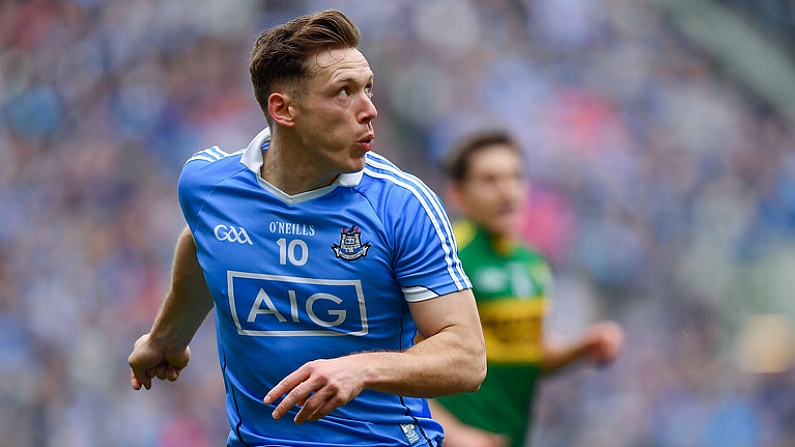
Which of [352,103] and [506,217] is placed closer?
[352,103]

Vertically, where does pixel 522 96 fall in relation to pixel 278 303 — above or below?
above

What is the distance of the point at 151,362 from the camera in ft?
13.3

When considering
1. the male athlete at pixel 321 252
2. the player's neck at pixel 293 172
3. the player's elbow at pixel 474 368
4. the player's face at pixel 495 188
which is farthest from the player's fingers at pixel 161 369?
the player's face at pixel 495 188

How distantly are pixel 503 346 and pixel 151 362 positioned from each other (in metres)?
2.70

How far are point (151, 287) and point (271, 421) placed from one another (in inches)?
280

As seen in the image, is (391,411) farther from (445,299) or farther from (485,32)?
(485,32)

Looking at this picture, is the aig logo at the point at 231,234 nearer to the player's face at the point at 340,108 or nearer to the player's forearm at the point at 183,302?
the player's forearm at the point at 183,302

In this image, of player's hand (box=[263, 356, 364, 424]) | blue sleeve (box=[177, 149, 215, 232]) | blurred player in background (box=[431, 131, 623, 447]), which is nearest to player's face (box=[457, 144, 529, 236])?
blurred player in background (box=[431, 131, 623, 447])

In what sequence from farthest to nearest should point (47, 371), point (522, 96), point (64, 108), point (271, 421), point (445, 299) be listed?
point (522, 96) → point (64, 108) → point (47, 371) → point (271, 421) → point (445, 299)

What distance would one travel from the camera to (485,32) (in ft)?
40.2

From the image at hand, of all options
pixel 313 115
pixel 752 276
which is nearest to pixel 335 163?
pixel 313 115

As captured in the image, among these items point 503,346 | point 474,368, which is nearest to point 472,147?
point 503,346

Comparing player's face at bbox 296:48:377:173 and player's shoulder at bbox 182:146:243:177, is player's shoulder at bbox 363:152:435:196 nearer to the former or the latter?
player's face at bbox 296:48:377:173

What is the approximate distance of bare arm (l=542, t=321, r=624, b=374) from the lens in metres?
6.25
